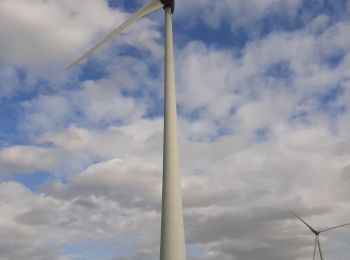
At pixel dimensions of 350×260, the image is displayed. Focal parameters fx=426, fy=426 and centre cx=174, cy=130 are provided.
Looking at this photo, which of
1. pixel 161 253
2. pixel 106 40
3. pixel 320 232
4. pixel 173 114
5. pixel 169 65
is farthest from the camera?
pixel 320 232

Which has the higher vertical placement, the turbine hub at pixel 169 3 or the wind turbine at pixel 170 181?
the turbine hub at pixel 169 3

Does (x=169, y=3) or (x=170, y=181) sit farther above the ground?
(x=169, y=3)

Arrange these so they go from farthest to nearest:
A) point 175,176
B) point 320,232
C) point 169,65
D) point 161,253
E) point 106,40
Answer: point 320,232 < point 106,40 < point 169,65 < point 175,176 < point 161,253

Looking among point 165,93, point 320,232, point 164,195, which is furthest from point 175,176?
point 320,232

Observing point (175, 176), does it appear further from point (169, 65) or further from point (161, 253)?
point (169, 65)

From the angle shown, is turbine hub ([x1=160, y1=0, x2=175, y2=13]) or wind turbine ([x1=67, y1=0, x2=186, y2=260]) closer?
wind turbine ([x1=67, y1=0, x2=186, y2=260])

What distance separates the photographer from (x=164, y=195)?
164 ft

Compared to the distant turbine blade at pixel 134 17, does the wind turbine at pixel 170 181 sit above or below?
below

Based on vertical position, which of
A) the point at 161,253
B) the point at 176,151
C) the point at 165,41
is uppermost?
the point at 165,41

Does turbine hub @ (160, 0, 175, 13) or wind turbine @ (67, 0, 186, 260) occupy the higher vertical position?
turbine hub @ (160, 0, 175, 13)

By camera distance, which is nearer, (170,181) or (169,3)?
(170,181)

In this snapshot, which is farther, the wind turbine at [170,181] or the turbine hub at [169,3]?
the turbine hub at [169,3]

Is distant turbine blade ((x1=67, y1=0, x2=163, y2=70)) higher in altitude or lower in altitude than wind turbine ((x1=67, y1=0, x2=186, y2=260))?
higher

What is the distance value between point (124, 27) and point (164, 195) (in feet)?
97.0
